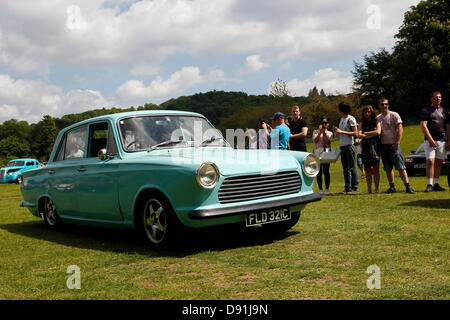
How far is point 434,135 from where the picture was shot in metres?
10.1

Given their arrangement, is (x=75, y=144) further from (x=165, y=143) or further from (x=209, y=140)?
(x=209, y=140)

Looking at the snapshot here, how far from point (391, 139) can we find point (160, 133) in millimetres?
5872

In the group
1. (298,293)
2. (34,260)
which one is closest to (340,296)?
(298,293)

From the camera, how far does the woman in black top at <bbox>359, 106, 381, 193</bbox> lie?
10156 millimetres

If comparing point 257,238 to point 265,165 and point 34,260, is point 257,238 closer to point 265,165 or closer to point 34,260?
point 265,165

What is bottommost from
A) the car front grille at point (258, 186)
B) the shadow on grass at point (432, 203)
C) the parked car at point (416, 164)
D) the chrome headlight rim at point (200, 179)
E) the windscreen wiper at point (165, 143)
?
the shadow on grass at point (432, 203)

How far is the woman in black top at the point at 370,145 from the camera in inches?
400

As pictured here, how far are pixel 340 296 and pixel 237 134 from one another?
400 centimetres

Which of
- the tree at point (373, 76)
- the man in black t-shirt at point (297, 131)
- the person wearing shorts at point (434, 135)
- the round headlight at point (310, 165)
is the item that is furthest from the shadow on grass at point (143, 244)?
the tree at point (373, 76)

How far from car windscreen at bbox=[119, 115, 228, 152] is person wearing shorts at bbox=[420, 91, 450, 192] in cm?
567

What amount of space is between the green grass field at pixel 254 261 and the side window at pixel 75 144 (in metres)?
1.28

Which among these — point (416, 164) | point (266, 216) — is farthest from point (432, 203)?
point (416, 164)

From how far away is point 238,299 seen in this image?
3457mm

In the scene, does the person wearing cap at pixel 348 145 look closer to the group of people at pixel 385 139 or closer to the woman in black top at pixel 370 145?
the group of people at pixel 385 139
